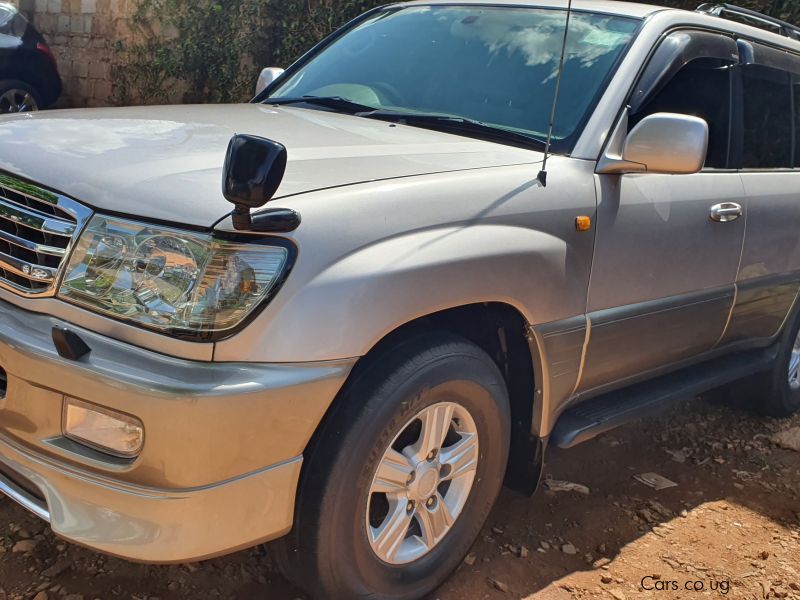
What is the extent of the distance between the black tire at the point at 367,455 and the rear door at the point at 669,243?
574 mm

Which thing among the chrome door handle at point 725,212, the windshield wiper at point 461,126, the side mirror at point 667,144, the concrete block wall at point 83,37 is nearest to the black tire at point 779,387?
the chrome door handle at point 725,212

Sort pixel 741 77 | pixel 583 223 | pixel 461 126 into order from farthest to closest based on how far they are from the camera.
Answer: pixel 741 77 → pixel 461 126 → pixel 583 223

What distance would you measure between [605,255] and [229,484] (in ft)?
4.83

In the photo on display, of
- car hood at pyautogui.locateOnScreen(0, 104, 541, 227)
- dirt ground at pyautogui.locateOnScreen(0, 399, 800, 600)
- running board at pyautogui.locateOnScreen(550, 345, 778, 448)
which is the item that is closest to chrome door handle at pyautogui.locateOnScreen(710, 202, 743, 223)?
running board at pyautogui.locateOnScreen(550, 345, 778, 448)

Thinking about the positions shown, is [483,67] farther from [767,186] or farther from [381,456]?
[381,456]

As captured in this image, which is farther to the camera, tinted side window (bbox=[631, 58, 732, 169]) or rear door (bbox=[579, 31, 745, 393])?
tinted side window (bbox=[631, 58, 732, 169])

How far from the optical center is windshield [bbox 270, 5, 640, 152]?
2.95 m

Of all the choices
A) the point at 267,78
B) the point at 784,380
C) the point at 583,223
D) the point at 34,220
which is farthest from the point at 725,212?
the point at 34,220

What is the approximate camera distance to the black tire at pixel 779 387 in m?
4.14

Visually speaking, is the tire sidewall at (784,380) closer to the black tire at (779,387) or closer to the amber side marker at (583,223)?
the black tire at (779,387)

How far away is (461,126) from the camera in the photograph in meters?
2.97

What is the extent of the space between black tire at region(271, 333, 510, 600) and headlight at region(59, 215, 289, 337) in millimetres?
396

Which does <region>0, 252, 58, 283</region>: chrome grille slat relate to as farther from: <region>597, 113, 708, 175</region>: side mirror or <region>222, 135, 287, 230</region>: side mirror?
<region>597, 113, 708, 175</region>: side mirror

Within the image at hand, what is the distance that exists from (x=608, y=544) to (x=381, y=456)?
50.4 inches
